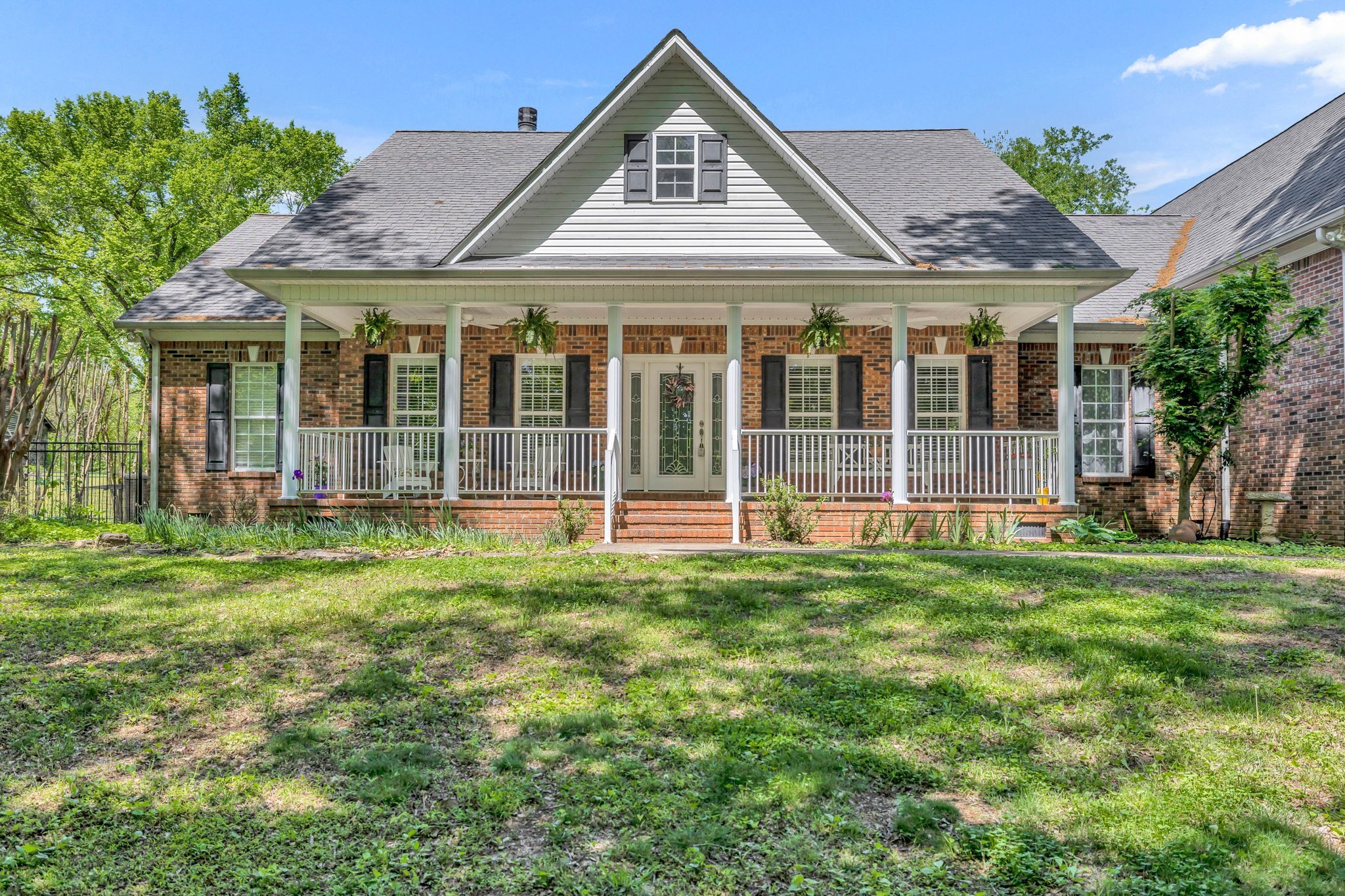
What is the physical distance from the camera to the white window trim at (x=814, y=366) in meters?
13.6

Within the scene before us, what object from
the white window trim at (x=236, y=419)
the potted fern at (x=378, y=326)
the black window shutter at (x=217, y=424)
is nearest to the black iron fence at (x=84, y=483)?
the black window shutter at (x=217, y=424)

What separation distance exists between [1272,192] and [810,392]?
760 centimetres

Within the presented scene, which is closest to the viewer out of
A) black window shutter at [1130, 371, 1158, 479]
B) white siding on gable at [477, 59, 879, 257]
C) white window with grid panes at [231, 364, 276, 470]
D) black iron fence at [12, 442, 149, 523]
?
white siding on gable at [477, 59, 879, 257]

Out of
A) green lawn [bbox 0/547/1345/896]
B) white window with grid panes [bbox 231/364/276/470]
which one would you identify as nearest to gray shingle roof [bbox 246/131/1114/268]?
white window with grid panes [bbox 231/364/276/470]

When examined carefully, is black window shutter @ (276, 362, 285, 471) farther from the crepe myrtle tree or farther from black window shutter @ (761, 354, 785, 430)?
the crepe myrtle tree

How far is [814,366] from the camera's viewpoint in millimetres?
13711

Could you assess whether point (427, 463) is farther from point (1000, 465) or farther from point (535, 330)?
point (1000, 465)

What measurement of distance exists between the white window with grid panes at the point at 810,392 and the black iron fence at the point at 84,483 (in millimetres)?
10116

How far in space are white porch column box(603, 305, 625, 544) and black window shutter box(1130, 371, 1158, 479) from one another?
26.2 feet

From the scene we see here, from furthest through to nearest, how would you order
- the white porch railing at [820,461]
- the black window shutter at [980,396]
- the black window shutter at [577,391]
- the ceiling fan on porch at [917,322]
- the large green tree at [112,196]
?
1. the large green tree at [112,196]
2. the black window shutter at [577,391]
3. the black window shutter at [980,396]
4. the ceiling fan on porch at [917,322]
5. the white porch railing at [820,461]

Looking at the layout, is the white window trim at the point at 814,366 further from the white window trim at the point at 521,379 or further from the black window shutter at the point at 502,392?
the black window shutter at the point at 502,392

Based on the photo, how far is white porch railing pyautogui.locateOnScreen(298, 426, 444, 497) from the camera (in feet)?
36.9

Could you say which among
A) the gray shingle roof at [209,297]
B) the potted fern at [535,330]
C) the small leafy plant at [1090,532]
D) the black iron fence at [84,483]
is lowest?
the small leafy plant at [1090,532]

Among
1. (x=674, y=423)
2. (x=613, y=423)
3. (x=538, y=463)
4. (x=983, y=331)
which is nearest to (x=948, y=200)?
(x=983, y=331)
